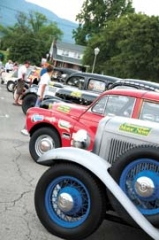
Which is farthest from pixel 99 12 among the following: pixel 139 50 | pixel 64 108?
pixel 64 108

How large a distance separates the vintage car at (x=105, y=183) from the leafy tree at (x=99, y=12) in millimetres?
62198

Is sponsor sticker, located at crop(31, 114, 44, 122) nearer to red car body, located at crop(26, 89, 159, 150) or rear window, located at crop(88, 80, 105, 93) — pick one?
red car body, located at crop(26, 89, 159, 150)

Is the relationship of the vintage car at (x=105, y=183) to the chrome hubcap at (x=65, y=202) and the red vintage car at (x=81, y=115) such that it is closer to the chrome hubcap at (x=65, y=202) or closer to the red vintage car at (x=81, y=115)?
the chrome hubcap at (x=65, y=202)

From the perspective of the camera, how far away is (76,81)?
1489 cm

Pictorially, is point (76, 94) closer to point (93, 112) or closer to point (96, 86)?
point (96, 86)

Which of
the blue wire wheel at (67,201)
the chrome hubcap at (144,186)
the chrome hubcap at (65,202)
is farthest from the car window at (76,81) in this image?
the chrome hubcap at (144,186)

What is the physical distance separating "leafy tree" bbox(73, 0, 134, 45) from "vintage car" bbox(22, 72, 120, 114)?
52.0 metres

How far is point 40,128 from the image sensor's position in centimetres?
814

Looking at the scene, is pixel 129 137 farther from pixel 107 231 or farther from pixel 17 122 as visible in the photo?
pixel 17 122

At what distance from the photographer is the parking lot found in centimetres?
466

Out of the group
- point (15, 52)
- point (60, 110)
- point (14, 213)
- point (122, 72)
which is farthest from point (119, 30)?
point (14, 213)

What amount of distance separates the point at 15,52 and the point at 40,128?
230 feet

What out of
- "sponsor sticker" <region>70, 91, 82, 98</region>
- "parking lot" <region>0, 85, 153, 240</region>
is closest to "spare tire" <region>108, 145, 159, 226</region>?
"parking lot" <region>0, 85, 153, 240</region>

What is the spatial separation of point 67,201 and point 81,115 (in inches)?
133
